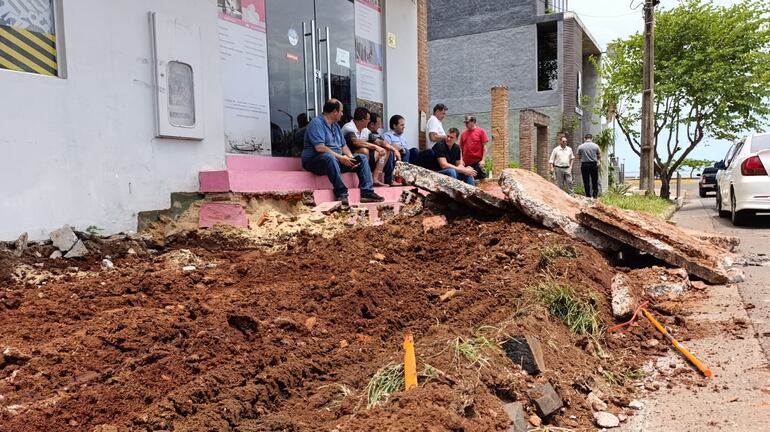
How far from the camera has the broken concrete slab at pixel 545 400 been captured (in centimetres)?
240

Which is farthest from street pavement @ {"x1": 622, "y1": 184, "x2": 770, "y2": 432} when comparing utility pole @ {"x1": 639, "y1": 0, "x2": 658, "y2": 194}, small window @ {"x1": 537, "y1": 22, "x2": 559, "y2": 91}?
small window @ {"x1": 537, "y1": 22, "x2": 559, "y2": 91}

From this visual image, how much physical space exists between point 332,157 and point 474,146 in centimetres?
415

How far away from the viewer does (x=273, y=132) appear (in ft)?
24.8

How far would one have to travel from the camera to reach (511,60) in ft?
73.3

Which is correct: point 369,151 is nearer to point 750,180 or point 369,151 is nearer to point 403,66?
point 403,66

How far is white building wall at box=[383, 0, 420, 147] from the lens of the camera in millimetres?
10211

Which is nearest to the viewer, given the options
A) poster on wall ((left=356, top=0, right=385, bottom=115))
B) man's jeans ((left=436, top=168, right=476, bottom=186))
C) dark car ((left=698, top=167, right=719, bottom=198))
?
man's jeans ((left=436, top=168, right=476, bottom=186))

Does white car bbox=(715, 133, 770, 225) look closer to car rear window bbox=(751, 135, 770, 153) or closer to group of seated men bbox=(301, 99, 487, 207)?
car rear window bbox=(751, 135, 770, 153)

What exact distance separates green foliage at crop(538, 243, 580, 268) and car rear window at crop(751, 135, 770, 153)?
6324mm

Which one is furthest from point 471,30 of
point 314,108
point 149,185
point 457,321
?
point 457,321

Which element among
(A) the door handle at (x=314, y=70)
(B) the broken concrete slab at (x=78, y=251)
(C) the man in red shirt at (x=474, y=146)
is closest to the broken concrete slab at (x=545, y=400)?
(B) the broken concrete slab at (x=78, y=251)

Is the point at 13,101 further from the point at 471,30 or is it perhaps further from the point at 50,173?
the point at 471,30

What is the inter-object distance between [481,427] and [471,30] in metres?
22.7

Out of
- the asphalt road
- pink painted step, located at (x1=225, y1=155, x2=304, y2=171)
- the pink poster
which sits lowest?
the asphalt road
